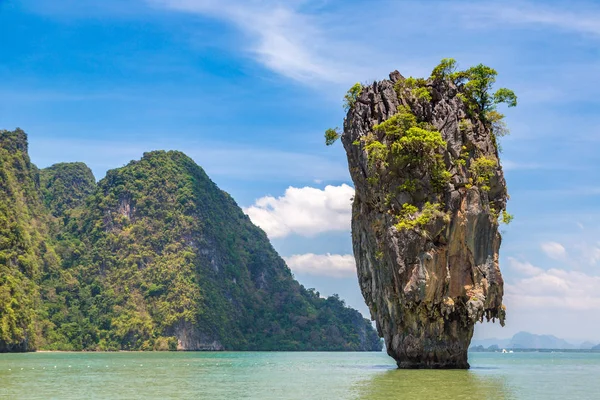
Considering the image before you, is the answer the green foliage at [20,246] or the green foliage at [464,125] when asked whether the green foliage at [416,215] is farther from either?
the green foliage at [20,246]

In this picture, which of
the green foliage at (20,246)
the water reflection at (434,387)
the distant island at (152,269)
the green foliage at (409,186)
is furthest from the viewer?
the distant island at (152,269)

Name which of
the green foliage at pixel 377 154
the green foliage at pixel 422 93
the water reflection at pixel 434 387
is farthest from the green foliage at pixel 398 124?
the water reflection at pixel 434 387

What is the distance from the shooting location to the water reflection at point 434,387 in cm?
2125

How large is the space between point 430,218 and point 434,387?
33.5 feet

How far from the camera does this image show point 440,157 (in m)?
33.0

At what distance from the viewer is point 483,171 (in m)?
33.5

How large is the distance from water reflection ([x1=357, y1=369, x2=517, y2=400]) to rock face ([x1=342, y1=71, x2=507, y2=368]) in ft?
10.9

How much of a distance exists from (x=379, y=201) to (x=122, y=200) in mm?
95927

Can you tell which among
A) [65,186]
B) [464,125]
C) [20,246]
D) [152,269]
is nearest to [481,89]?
[464,125]

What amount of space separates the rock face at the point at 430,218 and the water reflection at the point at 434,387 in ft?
10.9

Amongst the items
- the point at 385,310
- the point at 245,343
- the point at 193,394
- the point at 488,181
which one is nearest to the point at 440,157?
the point at 488,181

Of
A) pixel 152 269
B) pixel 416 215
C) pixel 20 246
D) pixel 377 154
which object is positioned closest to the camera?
pixel 416 215

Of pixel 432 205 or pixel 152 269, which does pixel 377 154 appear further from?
pixel 152 269

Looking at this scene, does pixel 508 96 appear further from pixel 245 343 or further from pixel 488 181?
pixel 245 343
